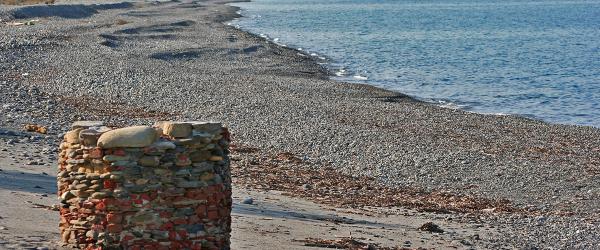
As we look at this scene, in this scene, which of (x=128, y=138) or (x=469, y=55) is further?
(x=469, y=55)

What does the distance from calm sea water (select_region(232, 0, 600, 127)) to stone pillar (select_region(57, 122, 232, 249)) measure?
79.0 feet

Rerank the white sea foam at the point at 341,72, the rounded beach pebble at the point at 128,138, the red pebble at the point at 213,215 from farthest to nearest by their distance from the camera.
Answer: the white sea foam at the point at 341,72, the red pebble at the point at 213,215, the rounded beach pebble at the point at 128,138

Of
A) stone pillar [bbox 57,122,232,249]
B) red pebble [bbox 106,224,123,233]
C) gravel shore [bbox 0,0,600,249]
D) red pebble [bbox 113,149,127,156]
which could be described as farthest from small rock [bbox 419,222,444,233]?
red pebble [bbox 113,149,127,156]

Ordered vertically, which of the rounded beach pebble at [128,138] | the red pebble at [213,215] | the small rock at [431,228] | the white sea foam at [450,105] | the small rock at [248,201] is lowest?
the white sea foam at [450,105]

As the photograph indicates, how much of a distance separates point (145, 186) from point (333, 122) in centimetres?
1645

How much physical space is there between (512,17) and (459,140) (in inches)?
3465

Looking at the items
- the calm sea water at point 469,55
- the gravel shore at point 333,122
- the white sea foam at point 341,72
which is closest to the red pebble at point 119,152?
the gravel shore at point 333,122

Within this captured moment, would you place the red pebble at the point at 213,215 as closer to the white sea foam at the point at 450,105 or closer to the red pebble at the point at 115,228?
the red pebble at the point at 115,228

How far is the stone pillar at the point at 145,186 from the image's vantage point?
32.7 feet

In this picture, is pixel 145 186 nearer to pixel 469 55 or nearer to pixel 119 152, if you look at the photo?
pixel 119 152

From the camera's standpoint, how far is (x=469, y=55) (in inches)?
2363

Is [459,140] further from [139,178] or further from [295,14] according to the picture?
[295,14]

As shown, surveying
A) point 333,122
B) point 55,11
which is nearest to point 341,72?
point 333,122

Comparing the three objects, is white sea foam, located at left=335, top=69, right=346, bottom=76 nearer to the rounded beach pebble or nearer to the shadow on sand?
the shadow on sand
